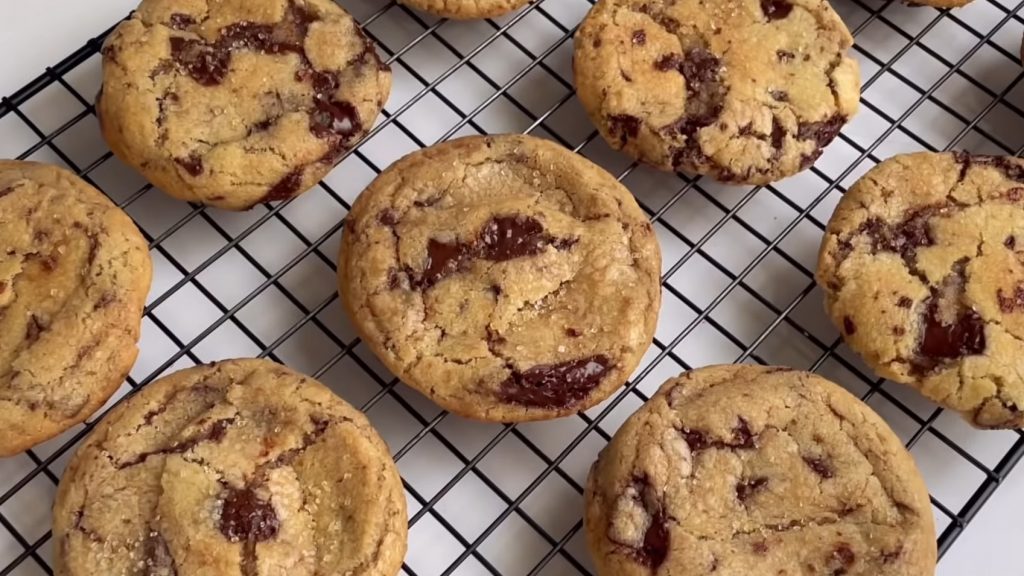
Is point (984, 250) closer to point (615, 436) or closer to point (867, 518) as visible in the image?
point (867, 518)

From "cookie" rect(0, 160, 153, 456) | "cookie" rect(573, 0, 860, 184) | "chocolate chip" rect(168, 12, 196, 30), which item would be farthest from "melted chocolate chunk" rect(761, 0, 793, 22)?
"cookie" rect(0, 160, 153, 456)

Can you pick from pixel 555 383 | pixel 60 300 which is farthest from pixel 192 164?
pixel 555 383

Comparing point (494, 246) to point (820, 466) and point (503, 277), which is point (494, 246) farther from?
point (820, 466)

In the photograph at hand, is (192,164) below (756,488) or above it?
above

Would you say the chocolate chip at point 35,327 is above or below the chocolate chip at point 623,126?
above

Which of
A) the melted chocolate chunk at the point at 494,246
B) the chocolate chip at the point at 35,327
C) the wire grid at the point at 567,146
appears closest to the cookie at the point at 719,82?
the wire grid at the point at 567,146

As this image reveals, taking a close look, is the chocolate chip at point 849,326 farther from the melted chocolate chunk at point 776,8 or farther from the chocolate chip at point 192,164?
the chocolate chip at point 192,164

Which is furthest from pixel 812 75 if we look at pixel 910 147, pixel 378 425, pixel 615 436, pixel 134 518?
pixel 134 518
